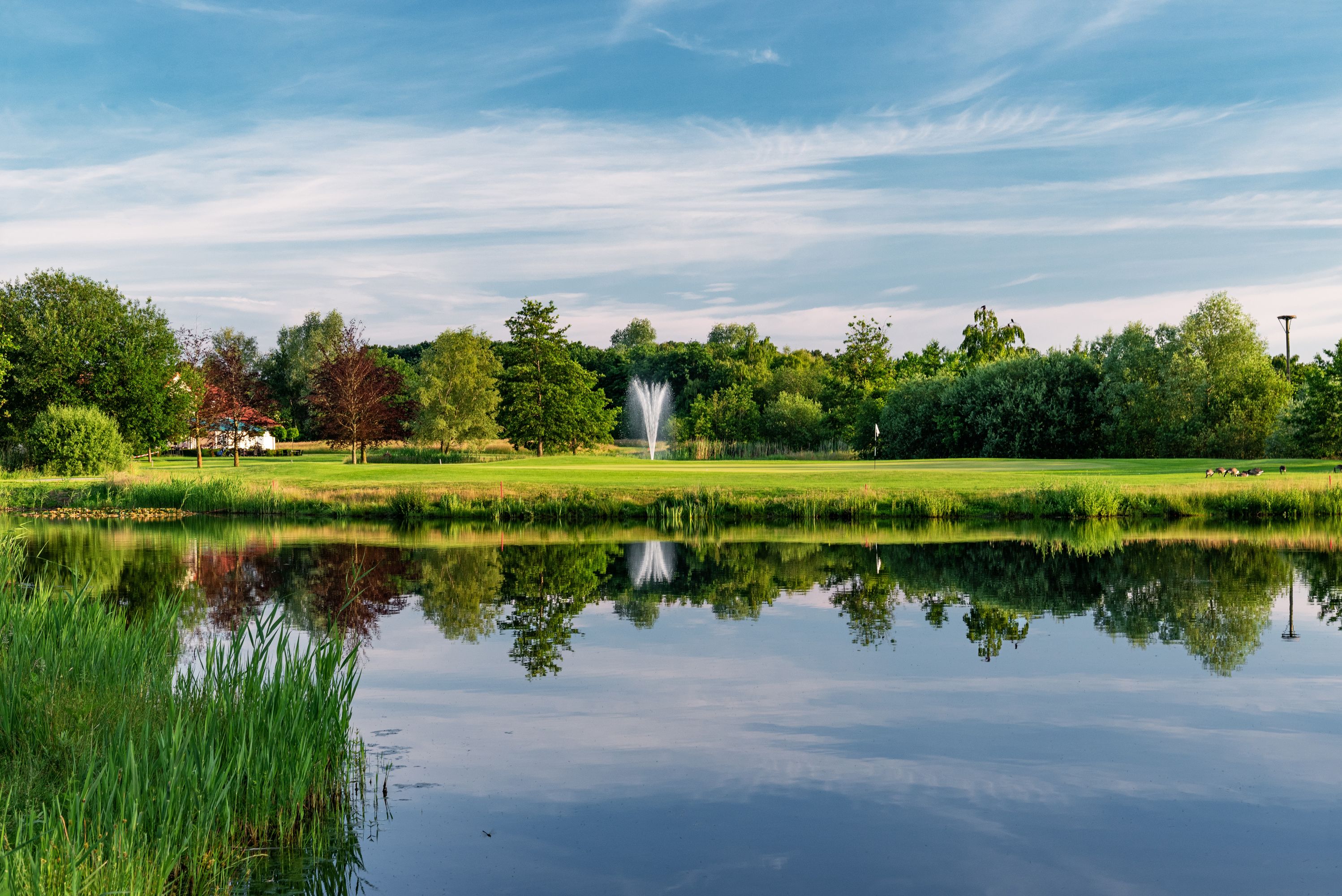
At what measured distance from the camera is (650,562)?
80.6ft

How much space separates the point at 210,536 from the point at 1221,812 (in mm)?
26871

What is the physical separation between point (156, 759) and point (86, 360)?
169 ft

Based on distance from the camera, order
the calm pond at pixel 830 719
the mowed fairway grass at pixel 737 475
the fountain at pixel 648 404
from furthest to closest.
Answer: the fountain at pixel 648 404 < the mowed fairway grass at pixel 737 475 < the calm pond at pixel 830 719

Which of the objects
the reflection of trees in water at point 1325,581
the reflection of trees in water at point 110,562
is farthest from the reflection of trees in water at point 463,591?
the reflection of trees in water at point 1325,581

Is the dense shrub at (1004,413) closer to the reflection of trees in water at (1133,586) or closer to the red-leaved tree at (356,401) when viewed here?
the red-leaved tree at (356,401)

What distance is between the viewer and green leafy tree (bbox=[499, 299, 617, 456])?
69188 mm

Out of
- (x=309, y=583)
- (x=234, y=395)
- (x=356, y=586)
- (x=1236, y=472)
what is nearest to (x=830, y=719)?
(x=356, y=586)

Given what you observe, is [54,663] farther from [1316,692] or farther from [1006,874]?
[1316,692]

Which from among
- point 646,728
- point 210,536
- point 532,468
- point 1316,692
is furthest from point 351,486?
point 1316,692

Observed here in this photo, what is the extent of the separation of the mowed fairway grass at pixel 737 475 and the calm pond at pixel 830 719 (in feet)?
Result: 39.7

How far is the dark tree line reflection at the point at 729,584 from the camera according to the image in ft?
54.1

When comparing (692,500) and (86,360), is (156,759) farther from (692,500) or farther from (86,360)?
(86,360)

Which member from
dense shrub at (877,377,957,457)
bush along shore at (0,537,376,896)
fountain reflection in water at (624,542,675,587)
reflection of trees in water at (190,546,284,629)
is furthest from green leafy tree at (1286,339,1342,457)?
bush along shore at (0,537,376,896)

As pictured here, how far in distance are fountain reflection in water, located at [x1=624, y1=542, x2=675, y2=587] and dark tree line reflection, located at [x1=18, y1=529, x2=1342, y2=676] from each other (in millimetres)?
78
